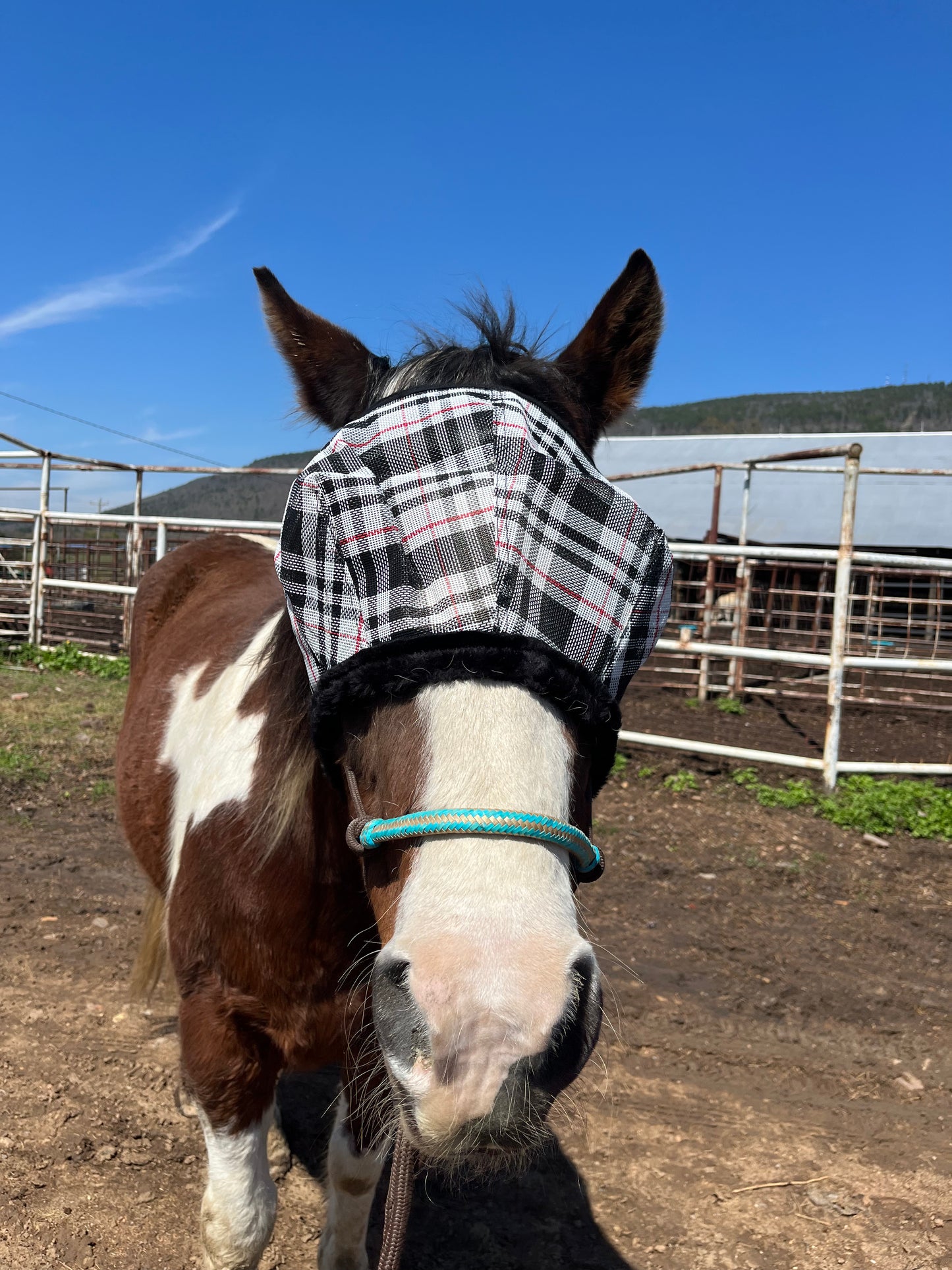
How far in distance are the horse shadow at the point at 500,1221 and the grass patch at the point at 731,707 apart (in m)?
7.02

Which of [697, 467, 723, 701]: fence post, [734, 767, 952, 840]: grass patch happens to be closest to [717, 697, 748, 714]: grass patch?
[697, 467, 723, 701]: fence post

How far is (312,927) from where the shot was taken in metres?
1.78

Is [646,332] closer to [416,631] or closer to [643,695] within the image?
→ [416,631]

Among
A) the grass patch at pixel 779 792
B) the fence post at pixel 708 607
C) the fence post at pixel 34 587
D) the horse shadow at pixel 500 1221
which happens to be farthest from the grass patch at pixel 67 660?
the horse shadow at pixel 500 1221

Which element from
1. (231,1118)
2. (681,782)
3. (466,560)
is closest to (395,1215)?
(231,1118)

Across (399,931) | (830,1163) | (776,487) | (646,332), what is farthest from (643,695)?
(776,487)

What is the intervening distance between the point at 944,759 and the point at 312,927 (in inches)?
292

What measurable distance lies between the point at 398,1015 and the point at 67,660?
412 inches

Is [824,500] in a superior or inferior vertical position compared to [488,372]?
superior

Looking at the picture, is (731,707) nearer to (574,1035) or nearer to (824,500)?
(574,1035)

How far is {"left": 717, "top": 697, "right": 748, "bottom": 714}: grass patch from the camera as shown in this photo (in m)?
9.32

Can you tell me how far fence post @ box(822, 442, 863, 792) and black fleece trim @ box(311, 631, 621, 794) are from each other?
5756 mm

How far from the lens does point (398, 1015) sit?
1.09 metres

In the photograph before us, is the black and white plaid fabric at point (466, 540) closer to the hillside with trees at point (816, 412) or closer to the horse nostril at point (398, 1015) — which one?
the horse nostril at point (398, 1015)
